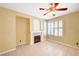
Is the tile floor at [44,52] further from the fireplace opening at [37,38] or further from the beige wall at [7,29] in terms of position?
the fireplace opening at [37,38]

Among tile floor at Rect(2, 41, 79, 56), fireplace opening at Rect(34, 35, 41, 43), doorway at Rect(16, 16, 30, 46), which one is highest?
doorway at Rect(16, 16, 30, 46)

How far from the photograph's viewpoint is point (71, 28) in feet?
16.2

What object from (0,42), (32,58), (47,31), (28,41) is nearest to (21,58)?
(32,58)

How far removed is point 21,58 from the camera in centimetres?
83

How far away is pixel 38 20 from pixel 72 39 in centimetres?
310

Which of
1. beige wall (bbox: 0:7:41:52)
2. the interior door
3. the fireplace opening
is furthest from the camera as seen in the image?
the fireplace opening

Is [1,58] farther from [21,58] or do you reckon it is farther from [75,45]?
[75,45]

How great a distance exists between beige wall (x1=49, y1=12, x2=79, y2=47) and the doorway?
264cm

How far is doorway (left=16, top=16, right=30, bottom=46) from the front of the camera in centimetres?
544

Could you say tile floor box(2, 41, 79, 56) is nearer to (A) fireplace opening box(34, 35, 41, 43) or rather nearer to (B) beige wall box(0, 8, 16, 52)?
(B) beige wall box(0, 8, 16, 52)

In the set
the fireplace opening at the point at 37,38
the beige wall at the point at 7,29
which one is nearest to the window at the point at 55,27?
the fireplace opening at the point at 37,38

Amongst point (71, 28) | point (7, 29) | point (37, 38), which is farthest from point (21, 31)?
point (71, 28)

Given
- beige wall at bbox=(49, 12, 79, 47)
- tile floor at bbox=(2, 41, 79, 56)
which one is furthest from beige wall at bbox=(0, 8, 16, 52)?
beige wall at bbox=(49, 12, 79, 47)

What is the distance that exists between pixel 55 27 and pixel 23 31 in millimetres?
2765
